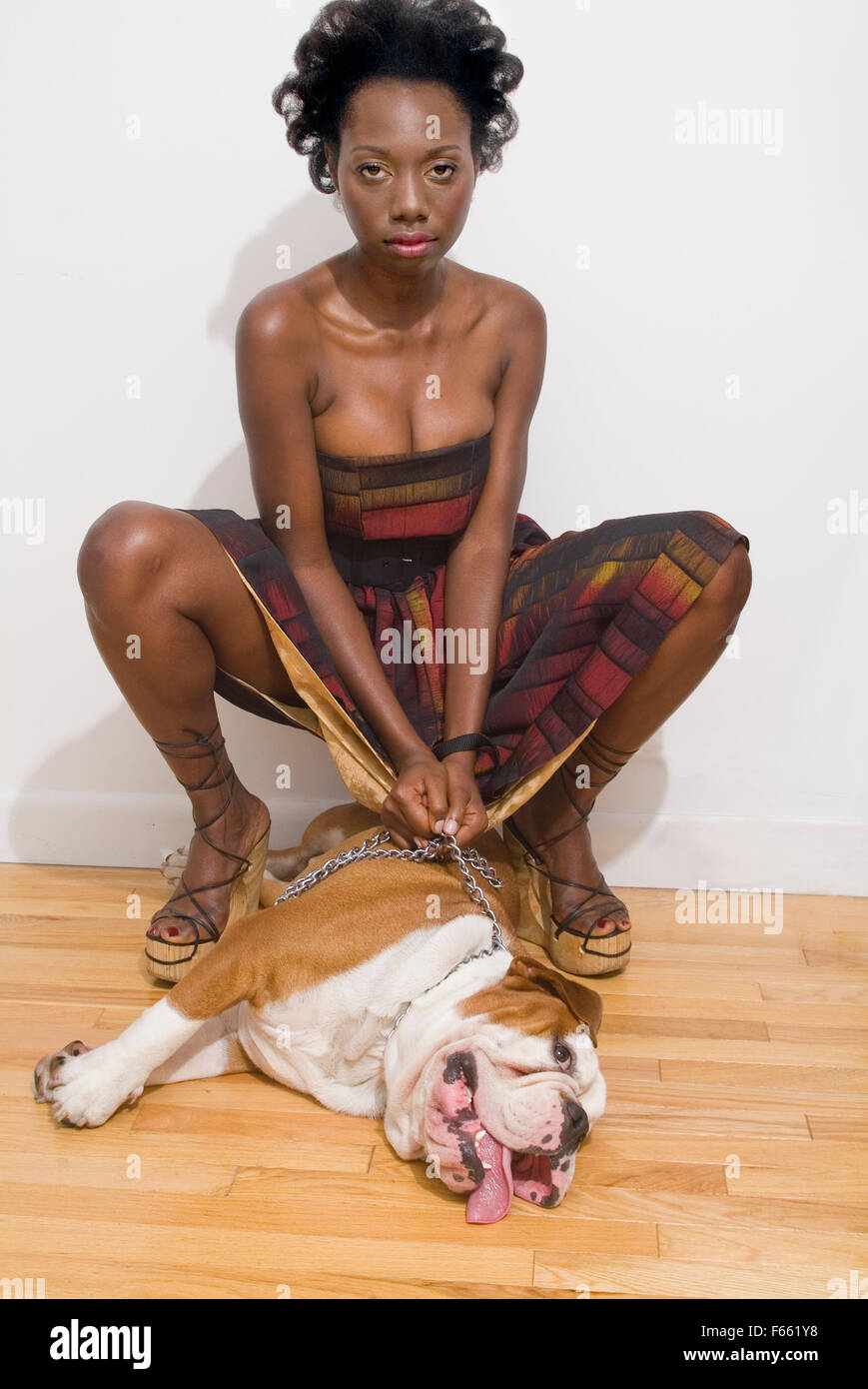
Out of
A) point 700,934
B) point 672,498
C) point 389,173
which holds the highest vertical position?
point 389,173

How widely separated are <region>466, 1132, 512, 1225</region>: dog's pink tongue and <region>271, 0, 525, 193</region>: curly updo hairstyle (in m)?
1.59

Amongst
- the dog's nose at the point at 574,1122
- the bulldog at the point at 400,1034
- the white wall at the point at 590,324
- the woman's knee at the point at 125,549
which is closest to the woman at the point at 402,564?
the woman's knee at the point at 125,549

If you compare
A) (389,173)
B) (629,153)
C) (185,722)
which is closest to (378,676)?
(185,722)

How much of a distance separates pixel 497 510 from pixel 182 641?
611 mm

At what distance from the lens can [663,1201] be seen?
70.4 inches

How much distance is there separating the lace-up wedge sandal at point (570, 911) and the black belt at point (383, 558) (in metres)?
0.45

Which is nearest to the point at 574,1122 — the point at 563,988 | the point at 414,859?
the point at 563,988

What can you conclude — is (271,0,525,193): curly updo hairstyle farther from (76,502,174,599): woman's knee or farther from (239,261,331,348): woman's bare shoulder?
(76,502,174,599): woman's knee

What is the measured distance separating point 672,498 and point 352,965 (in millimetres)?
1295

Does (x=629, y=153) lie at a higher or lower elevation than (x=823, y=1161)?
higher

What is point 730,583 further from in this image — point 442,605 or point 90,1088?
point 90,1088

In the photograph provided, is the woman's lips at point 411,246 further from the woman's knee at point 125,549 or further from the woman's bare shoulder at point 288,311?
the woman's knee at point 125,549

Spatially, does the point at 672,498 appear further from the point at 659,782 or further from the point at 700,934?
the point at 700,934

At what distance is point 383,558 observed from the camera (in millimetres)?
2428
